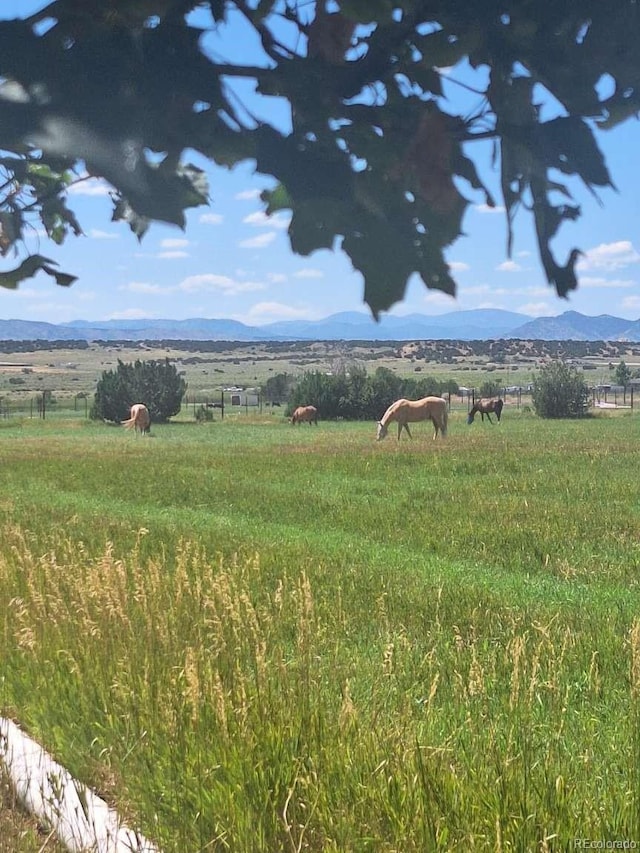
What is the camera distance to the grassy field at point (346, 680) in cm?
278

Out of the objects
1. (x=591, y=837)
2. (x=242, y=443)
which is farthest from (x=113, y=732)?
(x=242, y=443)

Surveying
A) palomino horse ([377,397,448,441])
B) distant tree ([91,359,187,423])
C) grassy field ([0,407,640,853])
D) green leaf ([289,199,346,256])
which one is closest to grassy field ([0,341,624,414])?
distant tree ([91,359,187,423])

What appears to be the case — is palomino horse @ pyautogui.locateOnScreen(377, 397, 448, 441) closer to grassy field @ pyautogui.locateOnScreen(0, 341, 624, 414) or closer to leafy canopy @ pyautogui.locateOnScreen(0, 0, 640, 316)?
grassy field @ pyautogui.locateOnScreen(0, 341, 624, 414)

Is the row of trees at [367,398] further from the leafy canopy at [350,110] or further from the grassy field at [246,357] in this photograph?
the leafy canopy at [350,110]

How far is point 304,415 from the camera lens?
1740 inches

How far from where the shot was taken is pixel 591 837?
8.23ft

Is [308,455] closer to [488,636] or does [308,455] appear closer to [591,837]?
[488,636]

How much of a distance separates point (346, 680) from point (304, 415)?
40.7m

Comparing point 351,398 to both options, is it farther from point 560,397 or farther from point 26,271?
point 26,271

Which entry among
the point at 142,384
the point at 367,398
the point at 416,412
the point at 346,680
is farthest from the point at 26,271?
the point at 367,398

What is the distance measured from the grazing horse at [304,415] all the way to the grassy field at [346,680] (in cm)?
3248

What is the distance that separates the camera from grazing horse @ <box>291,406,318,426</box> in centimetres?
4400

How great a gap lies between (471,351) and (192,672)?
6.53 ft

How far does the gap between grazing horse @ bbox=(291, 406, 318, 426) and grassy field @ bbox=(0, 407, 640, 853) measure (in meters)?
32.5
